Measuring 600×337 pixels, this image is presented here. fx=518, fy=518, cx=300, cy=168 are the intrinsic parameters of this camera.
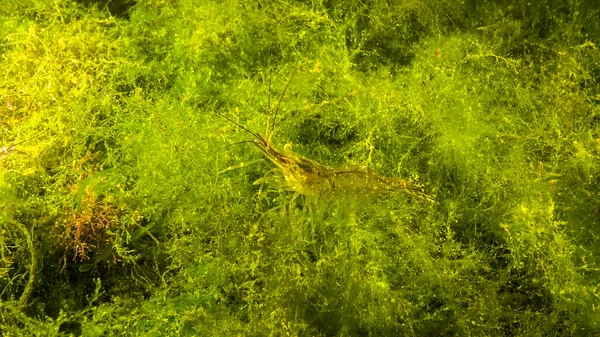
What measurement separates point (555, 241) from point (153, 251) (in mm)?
1513

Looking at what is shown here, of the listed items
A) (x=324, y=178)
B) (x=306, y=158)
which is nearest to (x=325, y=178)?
(x=324, y=178)

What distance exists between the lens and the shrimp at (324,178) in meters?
1.69

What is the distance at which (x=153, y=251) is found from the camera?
2.03 m

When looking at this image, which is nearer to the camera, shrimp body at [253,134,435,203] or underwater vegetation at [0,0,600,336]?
shrimp body at [253,134,435,203]

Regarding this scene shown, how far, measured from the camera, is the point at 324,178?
1.77m

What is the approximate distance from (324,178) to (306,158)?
5.2 inches

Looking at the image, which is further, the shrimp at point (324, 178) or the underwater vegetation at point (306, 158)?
the underwater vegetation at point (306, 158)

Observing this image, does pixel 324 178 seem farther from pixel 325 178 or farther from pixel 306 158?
pixel 306 158

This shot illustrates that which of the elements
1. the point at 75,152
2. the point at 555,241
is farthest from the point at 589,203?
the point at 75,152

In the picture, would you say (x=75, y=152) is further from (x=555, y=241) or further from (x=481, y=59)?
(x=555, y=241)

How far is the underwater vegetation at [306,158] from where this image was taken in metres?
1.90

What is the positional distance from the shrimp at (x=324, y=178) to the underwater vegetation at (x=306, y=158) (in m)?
0.01

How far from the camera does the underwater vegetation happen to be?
6.23 feet

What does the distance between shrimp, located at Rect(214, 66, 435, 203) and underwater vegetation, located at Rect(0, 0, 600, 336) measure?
0.03 feet
